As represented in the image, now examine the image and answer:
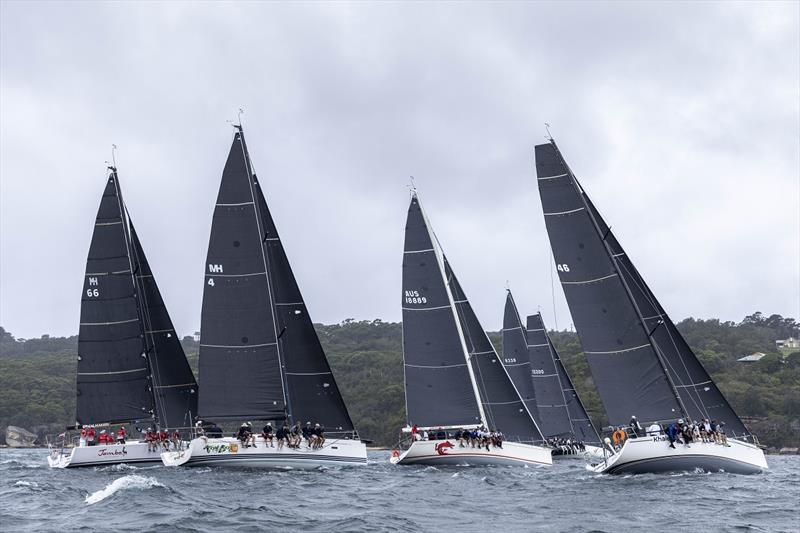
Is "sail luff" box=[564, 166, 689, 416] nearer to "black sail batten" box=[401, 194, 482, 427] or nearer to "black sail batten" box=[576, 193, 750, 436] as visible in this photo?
"black sail batten" box=[576, 193, 750, 436]

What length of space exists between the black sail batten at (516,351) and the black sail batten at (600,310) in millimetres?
27420

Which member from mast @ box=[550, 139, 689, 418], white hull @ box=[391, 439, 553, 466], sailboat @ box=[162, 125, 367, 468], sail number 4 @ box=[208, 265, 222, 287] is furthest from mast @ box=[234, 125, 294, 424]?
mast @ box=[550, 139, 689, 418]

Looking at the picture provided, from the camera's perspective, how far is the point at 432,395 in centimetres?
4103

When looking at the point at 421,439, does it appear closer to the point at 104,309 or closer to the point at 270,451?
the point at 270,451

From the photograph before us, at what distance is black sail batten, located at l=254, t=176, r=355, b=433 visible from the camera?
118 feet

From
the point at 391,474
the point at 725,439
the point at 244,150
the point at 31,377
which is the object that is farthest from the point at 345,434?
the point at 31,377

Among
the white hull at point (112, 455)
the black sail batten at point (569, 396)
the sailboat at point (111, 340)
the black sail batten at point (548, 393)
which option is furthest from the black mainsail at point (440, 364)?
the black sail batten at point (569, 396)

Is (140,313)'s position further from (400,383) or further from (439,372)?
(400,383)

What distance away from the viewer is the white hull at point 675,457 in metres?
29.2

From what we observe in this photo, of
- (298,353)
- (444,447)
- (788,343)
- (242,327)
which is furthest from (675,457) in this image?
(788,343)

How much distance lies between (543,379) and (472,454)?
76.8 feet

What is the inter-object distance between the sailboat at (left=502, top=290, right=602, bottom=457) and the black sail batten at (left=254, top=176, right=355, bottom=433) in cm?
2567

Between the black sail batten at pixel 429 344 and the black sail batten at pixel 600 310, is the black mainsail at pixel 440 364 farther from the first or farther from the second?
the black sail batten at pixel 600 310

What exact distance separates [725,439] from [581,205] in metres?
9.35
